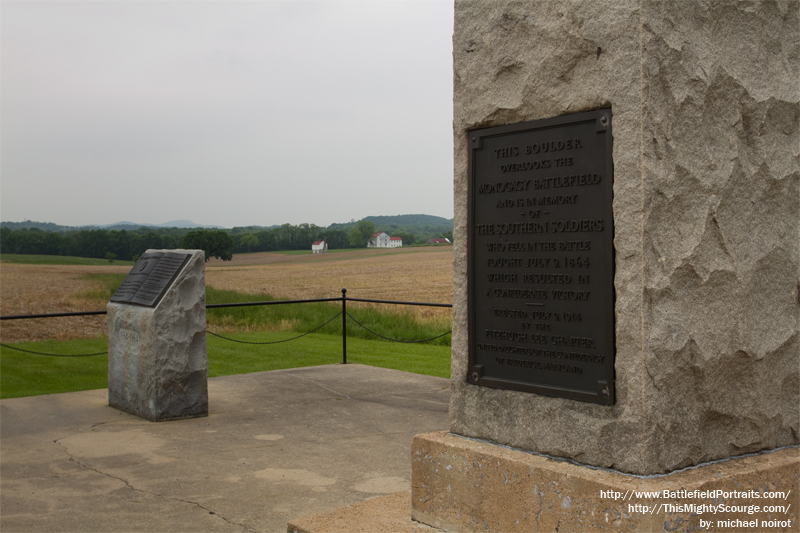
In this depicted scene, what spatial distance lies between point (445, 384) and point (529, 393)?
6.00 meters

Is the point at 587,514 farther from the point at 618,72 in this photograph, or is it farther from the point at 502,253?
the point at 618,72

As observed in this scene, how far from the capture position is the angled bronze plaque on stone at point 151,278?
7148mm

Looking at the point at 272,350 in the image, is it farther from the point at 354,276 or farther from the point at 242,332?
the point at 354,276

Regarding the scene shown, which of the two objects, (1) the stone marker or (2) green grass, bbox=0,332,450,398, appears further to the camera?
(2) green grass, bbox=0,332,450,398

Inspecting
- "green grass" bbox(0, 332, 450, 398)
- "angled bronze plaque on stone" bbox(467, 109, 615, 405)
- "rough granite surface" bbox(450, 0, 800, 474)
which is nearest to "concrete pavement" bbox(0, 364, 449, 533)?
"angled bronze plaque on stone" bbox(467, 109, 615, 405)

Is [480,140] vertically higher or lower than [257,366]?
higher

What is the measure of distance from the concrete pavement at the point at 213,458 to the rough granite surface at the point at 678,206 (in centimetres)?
218

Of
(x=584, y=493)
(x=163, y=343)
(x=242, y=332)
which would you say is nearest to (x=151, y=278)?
(x=163, y=343)

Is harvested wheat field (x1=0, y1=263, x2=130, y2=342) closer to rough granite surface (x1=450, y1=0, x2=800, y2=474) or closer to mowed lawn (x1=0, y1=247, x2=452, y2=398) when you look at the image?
mowed lawn (x1=0, y1=247, x2=452, y2=398)

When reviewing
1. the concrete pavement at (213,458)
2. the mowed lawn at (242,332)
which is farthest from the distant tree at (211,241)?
the concrete pavement at (213,458)

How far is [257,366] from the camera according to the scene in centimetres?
1191

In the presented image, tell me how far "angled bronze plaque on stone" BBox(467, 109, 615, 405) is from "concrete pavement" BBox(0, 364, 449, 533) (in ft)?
6.54

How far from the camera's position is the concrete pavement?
183 inches

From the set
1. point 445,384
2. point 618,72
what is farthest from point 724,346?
point 445,384
